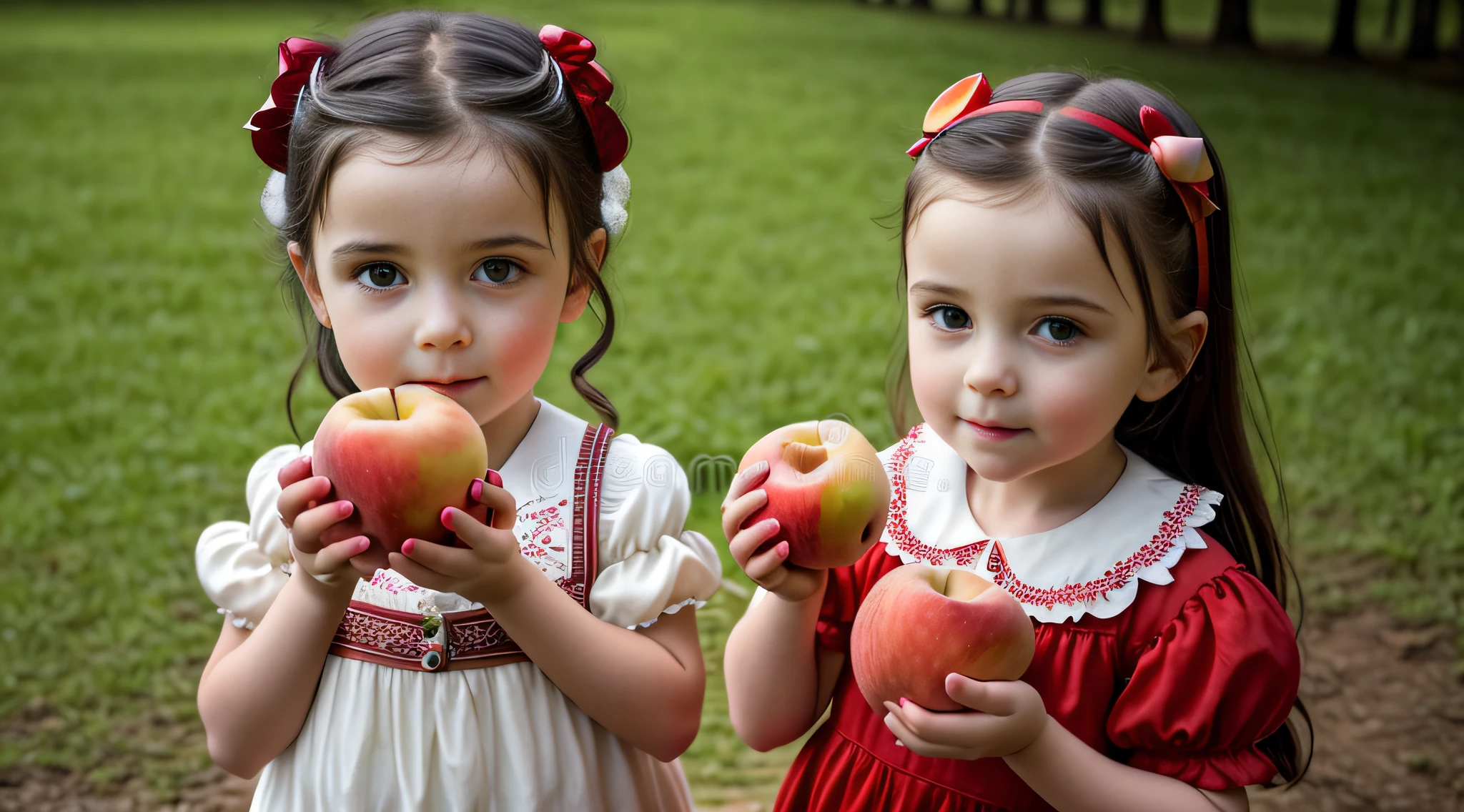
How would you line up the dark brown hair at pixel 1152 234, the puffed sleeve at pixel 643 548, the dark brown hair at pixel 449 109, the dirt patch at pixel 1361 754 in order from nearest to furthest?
the dark brown hair at pixel 1152 234
the dark brown hair at pixel 449 109
the puffed sleeve at pixel 643 548
the dirt patch at pixel 1361 754

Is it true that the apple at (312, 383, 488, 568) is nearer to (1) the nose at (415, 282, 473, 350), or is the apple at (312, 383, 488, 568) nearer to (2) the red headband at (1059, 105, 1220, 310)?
(1) the nose at (415, 282, 473, 350)

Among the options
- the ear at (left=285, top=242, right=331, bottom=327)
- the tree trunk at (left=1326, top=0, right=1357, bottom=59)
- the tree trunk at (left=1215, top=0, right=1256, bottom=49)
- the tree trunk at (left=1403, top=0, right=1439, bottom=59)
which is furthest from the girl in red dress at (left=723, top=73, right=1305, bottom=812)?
the tree trunk at (left=1215, top=0, right=1256, bottom=49)

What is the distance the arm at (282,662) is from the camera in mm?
1617

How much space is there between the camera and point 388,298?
1726mm

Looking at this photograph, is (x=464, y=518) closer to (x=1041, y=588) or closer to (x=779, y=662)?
(x=779, y=662)

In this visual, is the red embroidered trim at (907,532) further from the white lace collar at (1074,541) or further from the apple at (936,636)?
the apple at (936,636)

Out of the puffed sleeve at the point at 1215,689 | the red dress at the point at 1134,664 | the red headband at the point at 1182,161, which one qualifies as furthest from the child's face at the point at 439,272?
the puffed sleeve at the point at 1215,689

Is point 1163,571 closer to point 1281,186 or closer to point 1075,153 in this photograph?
point 1075,153

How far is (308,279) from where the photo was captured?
1890 millimetres

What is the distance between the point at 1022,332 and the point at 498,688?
881 mm

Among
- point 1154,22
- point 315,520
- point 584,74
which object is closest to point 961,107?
point 584,74

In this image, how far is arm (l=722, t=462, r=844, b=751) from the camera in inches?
68.0

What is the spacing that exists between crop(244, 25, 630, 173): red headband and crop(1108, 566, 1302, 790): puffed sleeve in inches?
42.9

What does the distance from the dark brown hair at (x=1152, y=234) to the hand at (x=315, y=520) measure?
0.85m
